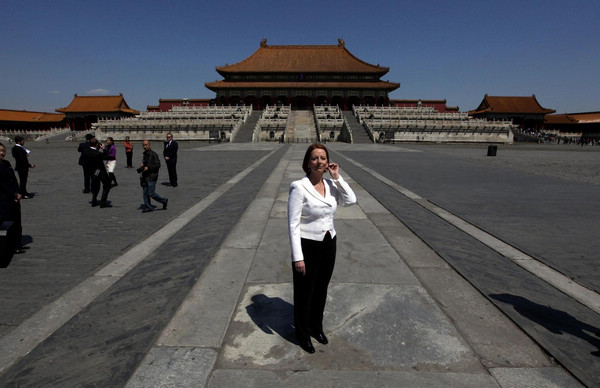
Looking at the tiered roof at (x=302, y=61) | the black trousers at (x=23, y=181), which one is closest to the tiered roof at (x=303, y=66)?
the tiered roof at (x=302, y=61)

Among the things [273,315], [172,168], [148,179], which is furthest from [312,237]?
[172,168]

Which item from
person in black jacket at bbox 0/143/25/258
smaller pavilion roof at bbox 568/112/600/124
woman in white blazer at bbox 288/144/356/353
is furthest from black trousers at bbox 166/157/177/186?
smaller pavilion roof at bbox 568/112/600/124

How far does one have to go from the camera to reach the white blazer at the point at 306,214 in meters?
2.31

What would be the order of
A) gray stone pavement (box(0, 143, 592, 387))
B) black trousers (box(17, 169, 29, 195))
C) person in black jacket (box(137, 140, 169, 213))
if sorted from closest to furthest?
1. gray stone pavement (box(0, 143, 592, 387))
2. person in black jacket (box(137, 140, 169, 213))
3. black trousers (box(17, 169, 29, 195))

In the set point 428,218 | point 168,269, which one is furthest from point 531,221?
point 168,269

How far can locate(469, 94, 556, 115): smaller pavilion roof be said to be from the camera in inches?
2287

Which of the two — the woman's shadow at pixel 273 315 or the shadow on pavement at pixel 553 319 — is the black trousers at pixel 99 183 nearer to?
the woman's shadow at pixel 273 315

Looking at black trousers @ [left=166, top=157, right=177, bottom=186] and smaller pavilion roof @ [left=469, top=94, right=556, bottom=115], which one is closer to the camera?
black trousers @ [left=166, top=157, right=177, bottom=186]

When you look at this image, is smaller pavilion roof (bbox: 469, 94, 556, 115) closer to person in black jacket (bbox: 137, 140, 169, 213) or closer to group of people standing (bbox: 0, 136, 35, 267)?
person in black jacket (bbox: 137, 140, 169, 213)

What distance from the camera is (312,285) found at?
2.46 meters

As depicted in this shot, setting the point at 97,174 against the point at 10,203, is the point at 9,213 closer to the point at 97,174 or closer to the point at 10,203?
the point at 10,203

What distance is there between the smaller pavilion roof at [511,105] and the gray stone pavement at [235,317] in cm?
6529

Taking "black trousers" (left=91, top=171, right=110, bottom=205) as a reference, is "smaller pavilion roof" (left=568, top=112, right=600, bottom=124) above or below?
above

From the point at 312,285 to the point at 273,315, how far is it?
643 mm
